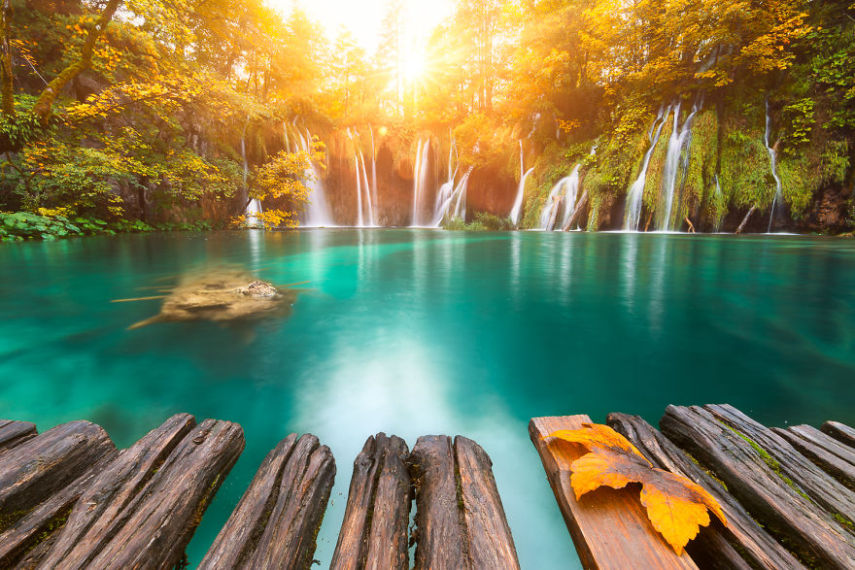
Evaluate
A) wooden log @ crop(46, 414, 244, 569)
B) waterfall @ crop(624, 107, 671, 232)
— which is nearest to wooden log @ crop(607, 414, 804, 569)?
wooden log @ crop(46, 414, 244, 569)

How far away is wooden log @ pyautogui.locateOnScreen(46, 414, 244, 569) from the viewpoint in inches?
32.3

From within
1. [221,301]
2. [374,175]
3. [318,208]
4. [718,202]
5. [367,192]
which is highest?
[374,175]

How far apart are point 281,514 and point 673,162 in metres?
15.1

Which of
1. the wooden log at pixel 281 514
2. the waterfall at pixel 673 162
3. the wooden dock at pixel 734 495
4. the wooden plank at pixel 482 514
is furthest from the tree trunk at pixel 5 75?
the waterfall at pixel 673 162

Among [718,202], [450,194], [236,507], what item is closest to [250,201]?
[450,194]

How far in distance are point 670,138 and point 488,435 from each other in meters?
15.2

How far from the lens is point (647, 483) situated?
972mm

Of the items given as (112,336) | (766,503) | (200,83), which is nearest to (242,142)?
(200,83)

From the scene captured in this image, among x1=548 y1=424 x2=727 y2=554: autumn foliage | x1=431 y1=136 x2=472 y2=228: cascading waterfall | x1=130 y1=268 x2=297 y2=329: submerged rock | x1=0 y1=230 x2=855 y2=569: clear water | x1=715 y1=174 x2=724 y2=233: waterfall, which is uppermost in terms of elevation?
x1=431 y1=136 x2=472 y2=228: cascading waterfall

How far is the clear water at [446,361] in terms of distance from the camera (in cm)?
171

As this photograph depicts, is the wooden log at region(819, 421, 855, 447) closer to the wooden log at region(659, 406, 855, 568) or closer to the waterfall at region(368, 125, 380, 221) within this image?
the wooden log at region(659, 406, 855, 568)

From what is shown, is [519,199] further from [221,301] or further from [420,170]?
[221,301]

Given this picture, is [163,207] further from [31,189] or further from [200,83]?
[200,83]

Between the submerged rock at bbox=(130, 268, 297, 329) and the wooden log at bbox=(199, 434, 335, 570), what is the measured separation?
2525mm
